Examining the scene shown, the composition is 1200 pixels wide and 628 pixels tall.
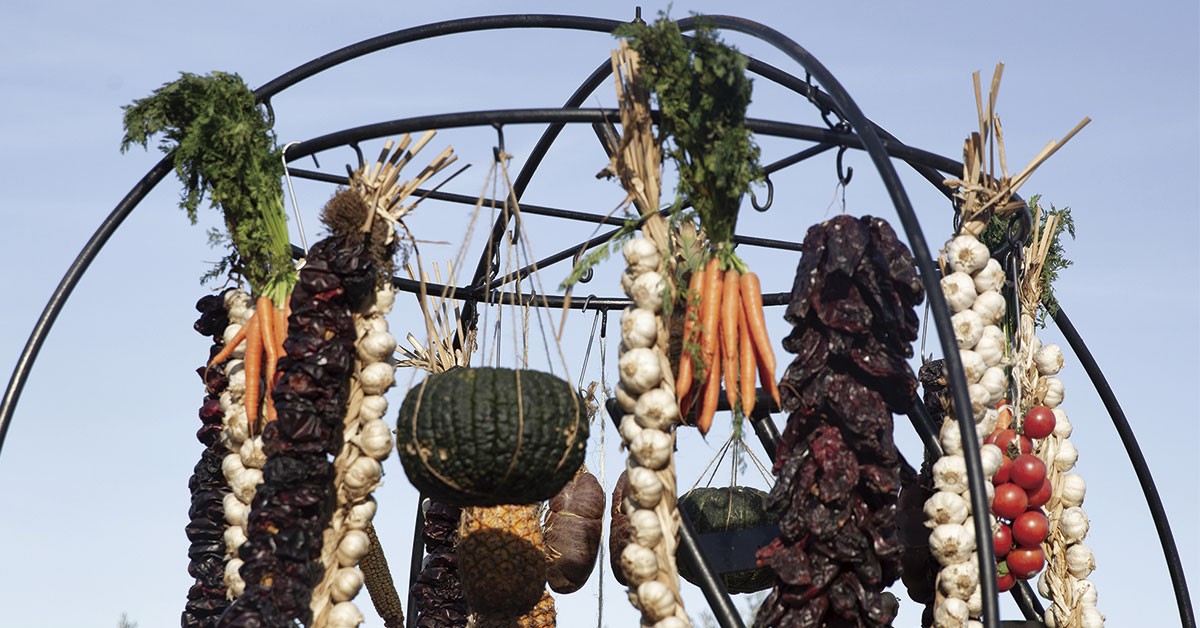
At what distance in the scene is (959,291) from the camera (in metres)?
8.50

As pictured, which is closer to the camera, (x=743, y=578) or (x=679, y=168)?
(x=679, y=168)

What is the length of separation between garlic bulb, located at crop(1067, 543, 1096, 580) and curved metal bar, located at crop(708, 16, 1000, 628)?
121 inches

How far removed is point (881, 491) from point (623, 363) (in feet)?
4.63

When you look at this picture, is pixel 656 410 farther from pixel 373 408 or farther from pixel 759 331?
pixel 373 408

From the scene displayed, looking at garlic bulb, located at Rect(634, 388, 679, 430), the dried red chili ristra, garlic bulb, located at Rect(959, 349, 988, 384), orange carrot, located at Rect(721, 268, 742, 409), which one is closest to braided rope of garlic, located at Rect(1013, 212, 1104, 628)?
garlic bulb, located at Rect(959, 349, 988, 384)

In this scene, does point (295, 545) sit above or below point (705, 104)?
below

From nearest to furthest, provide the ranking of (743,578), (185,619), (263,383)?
(263,383) < (185,619) < (743,578)

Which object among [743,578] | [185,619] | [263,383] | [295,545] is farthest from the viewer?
[743,578]

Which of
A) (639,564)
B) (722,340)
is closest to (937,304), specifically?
(722,340)

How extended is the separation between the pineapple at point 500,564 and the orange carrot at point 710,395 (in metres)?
2.36

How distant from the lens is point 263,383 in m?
8.41

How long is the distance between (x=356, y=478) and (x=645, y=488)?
1.54 m

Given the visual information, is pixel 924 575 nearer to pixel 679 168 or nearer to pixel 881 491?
pixel 881 491

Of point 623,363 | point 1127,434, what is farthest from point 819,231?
point 1127,434
